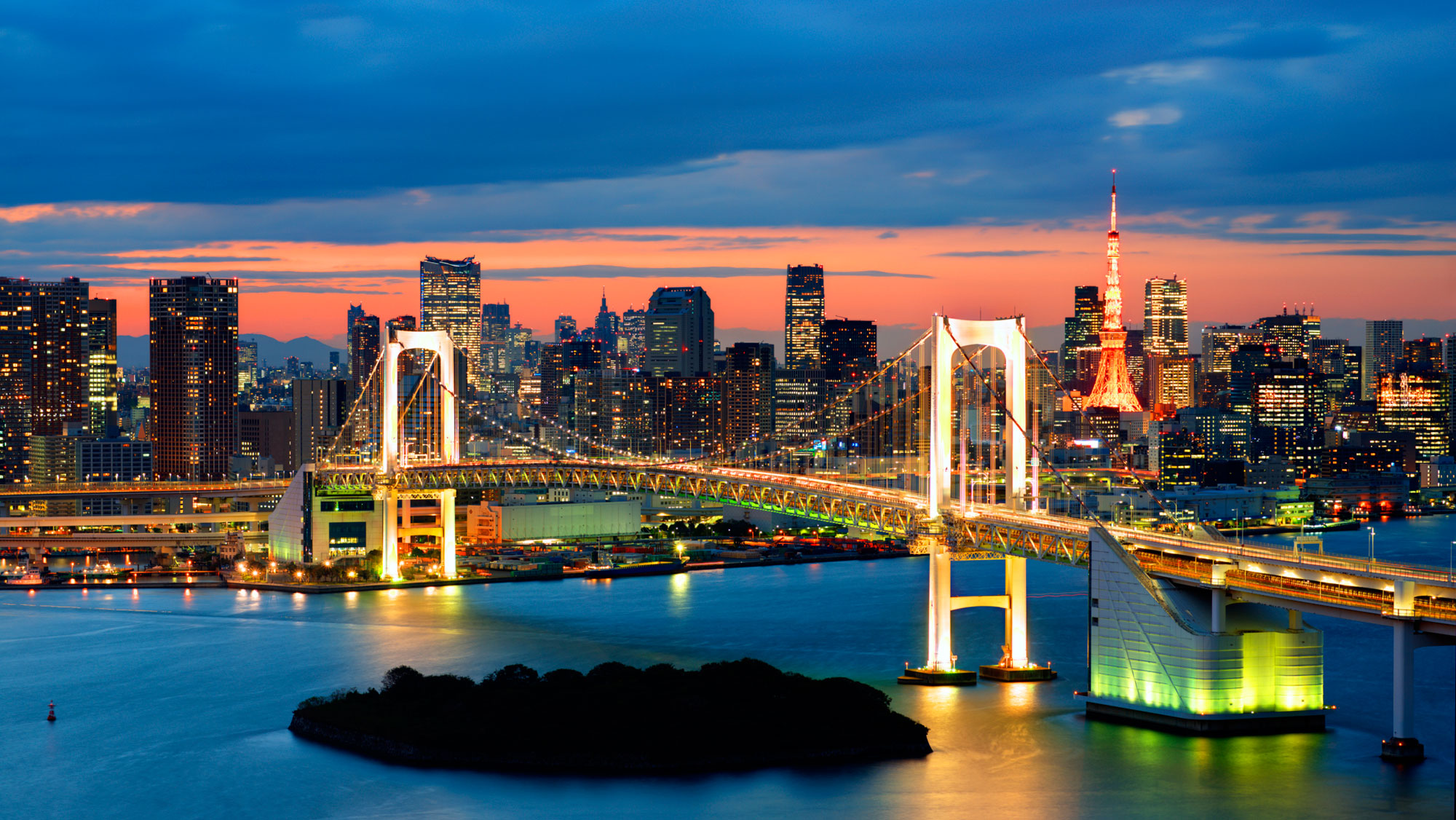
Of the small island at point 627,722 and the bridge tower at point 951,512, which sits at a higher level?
the bridge tower at point 951,512

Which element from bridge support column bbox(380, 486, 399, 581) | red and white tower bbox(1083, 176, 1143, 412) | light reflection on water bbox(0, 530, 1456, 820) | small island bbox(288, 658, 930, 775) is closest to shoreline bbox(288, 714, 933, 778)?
small island bbox(288, 658, 930, 775)

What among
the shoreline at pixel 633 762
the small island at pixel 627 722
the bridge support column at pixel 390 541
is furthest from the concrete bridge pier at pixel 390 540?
the shoreline at pixel 633 762

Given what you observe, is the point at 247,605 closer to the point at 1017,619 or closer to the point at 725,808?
the point at 1017,619

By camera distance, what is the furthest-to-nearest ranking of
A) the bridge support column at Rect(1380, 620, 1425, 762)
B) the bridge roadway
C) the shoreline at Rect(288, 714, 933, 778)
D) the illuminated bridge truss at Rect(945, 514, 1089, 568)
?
1. the illuminated bridge truss at Rect(945, 514, 1089, 568)
2. the shoreline at Rect(288, 714, 933, 778)
3. the bridge roadway
4. the bridge support column at Rect(1380, 620, 1425, 762)

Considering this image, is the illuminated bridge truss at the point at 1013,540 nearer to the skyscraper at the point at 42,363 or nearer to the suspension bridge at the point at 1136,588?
the suspension bridge at the point at 1136,588

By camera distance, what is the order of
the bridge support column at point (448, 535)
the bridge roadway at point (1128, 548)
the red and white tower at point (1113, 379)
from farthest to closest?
1. the red and white tower at point (1113, 379)
2. the bridge support column at point (448, 535)
3. the bridge roadway at point (1128, 548)

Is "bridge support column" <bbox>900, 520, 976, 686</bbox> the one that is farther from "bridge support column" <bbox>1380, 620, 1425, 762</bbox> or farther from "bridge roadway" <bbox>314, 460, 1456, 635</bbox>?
"bridge support column" <bbox>1380, 620, 1425, 762</bbox>
